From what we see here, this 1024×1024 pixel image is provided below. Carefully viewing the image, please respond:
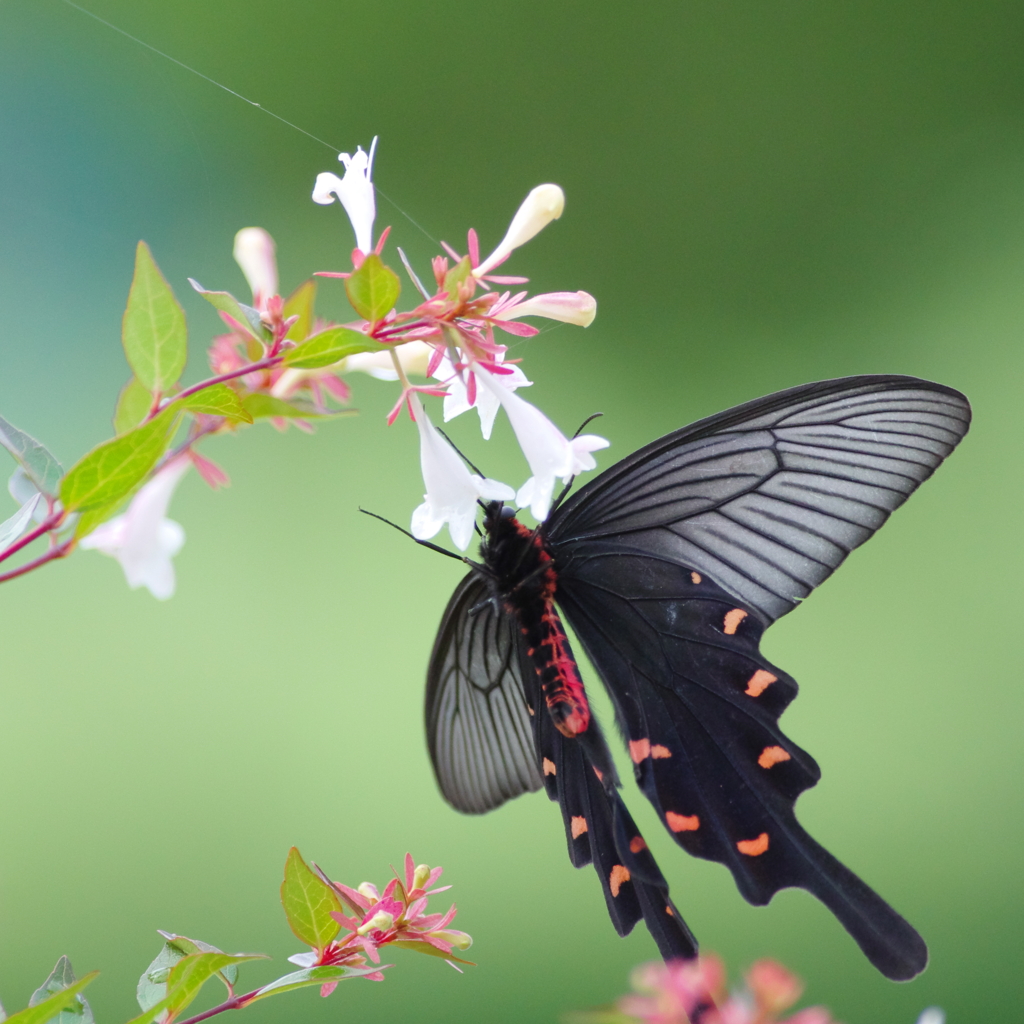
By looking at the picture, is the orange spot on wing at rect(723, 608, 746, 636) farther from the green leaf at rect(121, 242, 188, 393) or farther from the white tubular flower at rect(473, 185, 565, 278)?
the green leaf at rect(121, 242, 188, 393)

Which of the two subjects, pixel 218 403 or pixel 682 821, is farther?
pixel 682 821

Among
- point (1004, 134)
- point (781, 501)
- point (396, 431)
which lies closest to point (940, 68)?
point (1004, 134)

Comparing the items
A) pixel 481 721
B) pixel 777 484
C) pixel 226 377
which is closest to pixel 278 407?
pixel 226 377

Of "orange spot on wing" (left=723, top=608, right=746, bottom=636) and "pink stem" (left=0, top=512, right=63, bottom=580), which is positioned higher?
"pink stem" (left=0, top=512, right=63, bottom=580)

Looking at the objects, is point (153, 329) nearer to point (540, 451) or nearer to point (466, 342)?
point (466, 342)

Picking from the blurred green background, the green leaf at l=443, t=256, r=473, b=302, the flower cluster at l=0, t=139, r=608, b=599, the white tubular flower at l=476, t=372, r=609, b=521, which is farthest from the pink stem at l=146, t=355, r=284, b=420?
the blurred green background
